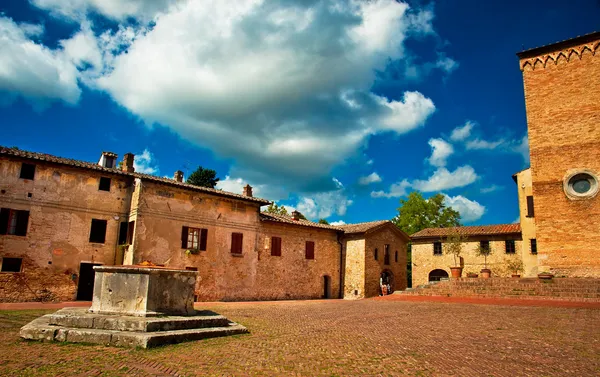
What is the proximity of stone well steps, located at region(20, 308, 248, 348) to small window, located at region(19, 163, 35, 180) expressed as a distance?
A: 41.9 feet

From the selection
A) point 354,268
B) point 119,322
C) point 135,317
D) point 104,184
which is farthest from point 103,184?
point 354,268

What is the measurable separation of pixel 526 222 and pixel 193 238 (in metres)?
24.9

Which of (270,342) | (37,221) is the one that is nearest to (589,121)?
(270,342)

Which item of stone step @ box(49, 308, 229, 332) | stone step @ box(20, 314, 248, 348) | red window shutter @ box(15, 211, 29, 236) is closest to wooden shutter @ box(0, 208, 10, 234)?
red window shutter @ box(15, 211, 29, 236)

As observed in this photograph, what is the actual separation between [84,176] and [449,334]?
19.1 m

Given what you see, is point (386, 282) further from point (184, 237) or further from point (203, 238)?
point (184, 237)

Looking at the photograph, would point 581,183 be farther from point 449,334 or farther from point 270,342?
point 270,342

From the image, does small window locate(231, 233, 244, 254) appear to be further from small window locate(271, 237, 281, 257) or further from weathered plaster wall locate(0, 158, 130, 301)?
weathered plaster wall locate(0, 158, 130, 301)

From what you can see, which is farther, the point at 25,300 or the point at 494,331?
the point at 25,300

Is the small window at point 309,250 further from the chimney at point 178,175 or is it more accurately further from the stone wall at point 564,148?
the stone wall at point 564,148

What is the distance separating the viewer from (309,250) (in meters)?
27.0

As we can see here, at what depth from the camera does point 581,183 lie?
72.4 feet

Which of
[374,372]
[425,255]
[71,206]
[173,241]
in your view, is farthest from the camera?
[425,255]

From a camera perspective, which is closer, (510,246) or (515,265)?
(515,265)
